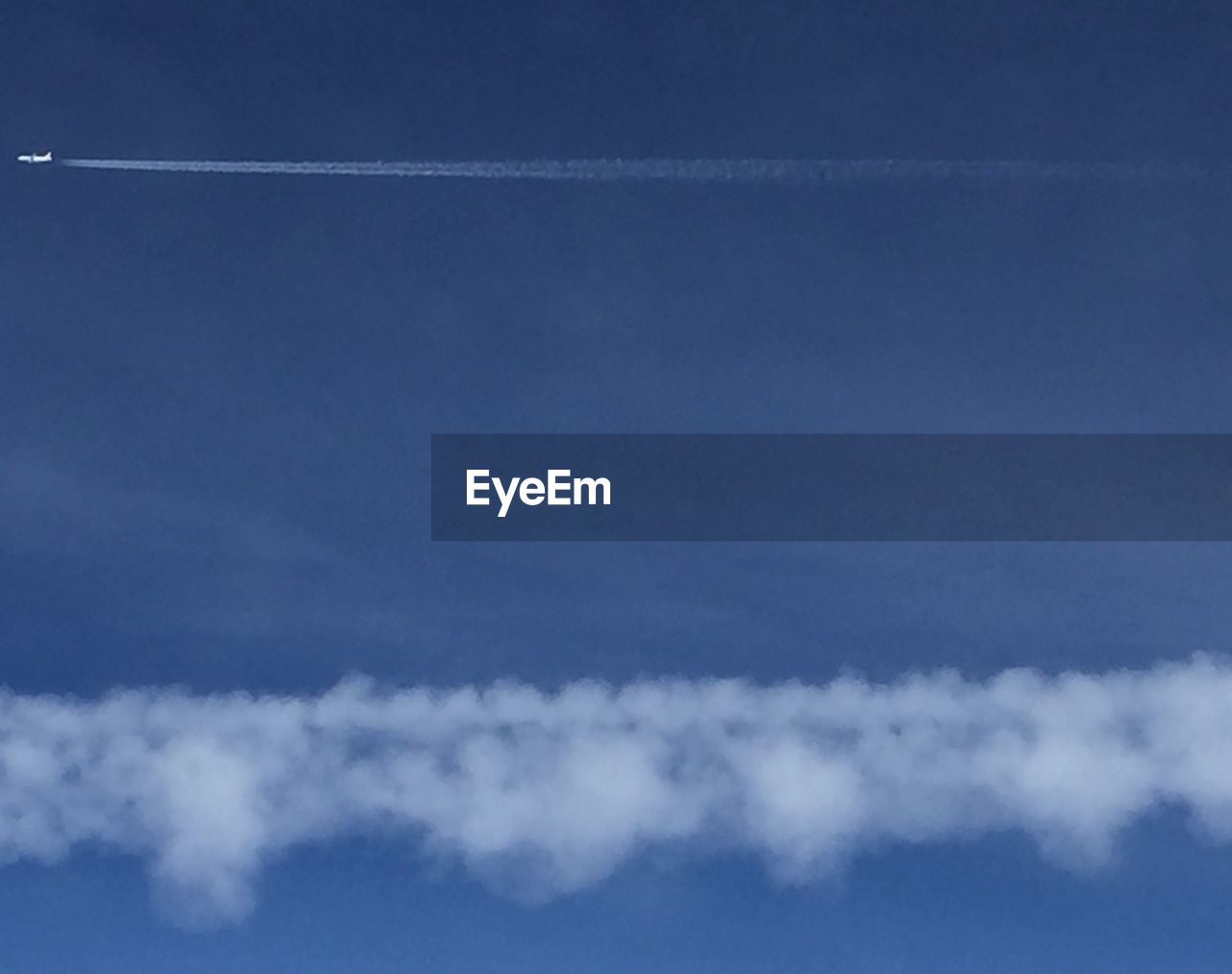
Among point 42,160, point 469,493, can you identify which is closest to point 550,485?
point 469,493

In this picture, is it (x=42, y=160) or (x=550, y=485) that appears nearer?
(x=550, y=485)

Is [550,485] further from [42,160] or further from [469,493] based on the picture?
[42,160]

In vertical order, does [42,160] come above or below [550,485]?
above

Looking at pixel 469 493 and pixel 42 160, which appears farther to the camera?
pixel 42 160

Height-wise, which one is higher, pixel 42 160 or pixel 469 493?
pixel 42 160
